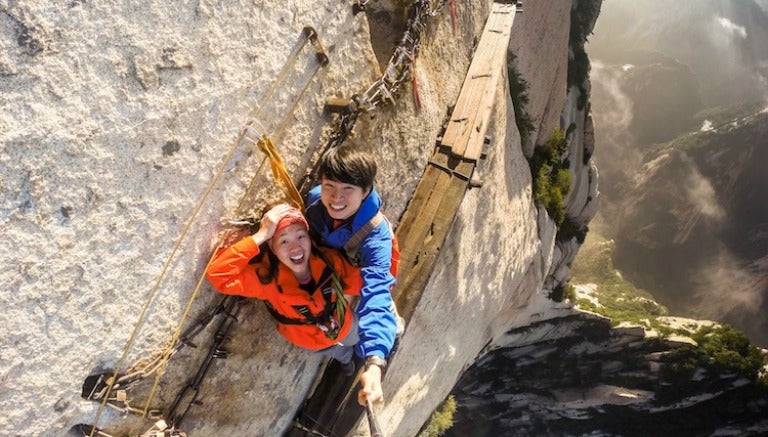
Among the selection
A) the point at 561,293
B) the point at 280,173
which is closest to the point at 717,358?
the point at 561,293

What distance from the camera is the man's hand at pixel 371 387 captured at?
320cm

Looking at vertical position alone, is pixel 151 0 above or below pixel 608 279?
below

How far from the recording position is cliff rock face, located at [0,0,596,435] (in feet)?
8.20

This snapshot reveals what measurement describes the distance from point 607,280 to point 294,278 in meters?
37.5

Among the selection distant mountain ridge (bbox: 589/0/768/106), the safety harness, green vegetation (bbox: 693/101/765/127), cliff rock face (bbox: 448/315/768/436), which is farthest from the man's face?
distant mountain ridge (bbox: 589/0/768/106)

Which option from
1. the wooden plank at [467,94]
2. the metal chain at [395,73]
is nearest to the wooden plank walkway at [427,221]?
the wooden plank at [467,94]

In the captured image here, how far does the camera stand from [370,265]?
3.76 meters

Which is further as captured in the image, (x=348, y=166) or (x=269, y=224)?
(x=269, y=224)

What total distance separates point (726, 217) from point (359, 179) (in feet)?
148

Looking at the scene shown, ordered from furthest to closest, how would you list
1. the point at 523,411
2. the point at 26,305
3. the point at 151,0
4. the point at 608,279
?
the point at 608,279
the point at 523,411
the point at 151,0
the point at 26,305

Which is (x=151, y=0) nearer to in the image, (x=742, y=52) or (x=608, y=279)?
(x=608, y=279)

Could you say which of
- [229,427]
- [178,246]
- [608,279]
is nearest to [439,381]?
[229,427]

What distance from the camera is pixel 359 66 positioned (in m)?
4.58

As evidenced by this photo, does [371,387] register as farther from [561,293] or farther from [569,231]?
[561,293]
